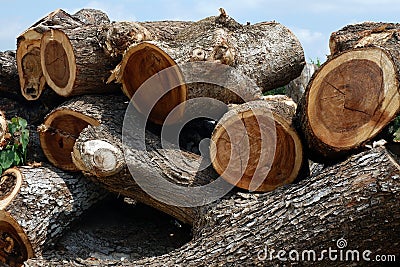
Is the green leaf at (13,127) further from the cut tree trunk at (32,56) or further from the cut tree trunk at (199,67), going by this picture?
the cut tree trunk at (199,67)

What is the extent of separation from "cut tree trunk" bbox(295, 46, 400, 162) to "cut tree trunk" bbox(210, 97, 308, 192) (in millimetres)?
166

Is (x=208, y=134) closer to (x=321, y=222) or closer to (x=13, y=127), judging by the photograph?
(x=13, y=127)

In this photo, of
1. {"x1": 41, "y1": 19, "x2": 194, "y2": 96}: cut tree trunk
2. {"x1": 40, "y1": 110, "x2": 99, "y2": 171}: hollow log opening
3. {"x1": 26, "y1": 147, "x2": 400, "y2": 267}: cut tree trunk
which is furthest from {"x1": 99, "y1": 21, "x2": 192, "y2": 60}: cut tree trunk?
{"x1": 26, "y1": 147, "x2": 400, "y2": 267}: cut tree trunk

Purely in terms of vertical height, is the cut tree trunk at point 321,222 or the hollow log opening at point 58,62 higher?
the hollow log opening at point 58,62

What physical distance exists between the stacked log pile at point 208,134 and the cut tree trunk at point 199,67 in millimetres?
10

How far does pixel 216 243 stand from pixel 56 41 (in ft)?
7.10

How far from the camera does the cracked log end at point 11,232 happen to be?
389cm

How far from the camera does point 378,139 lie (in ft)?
10.2

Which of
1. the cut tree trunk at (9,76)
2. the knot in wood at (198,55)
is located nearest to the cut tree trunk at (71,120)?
the knot in wood at (198,55)

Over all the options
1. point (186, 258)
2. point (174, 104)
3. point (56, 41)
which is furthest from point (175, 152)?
point (56, 41)

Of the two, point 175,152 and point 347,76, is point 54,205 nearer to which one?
point 175,152

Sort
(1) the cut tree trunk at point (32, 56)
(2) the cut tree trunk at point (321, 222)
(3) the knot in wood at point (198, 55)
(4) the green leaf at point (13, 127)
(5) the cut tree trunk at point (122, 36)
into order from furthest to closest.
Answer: (1) the cut tree trunk at point (32, 56)
(4) the green leaf at point (13, 127)
(5) the cut tree trunk at point (122, 36)
(3) the knot in wood at point (198, 55)
(2) the cut tree trunk at point (321, 222)

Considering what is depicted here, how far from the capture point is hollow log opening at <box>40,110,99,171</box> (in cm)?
425

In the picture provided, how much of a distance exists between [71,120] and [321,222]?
2189mm
